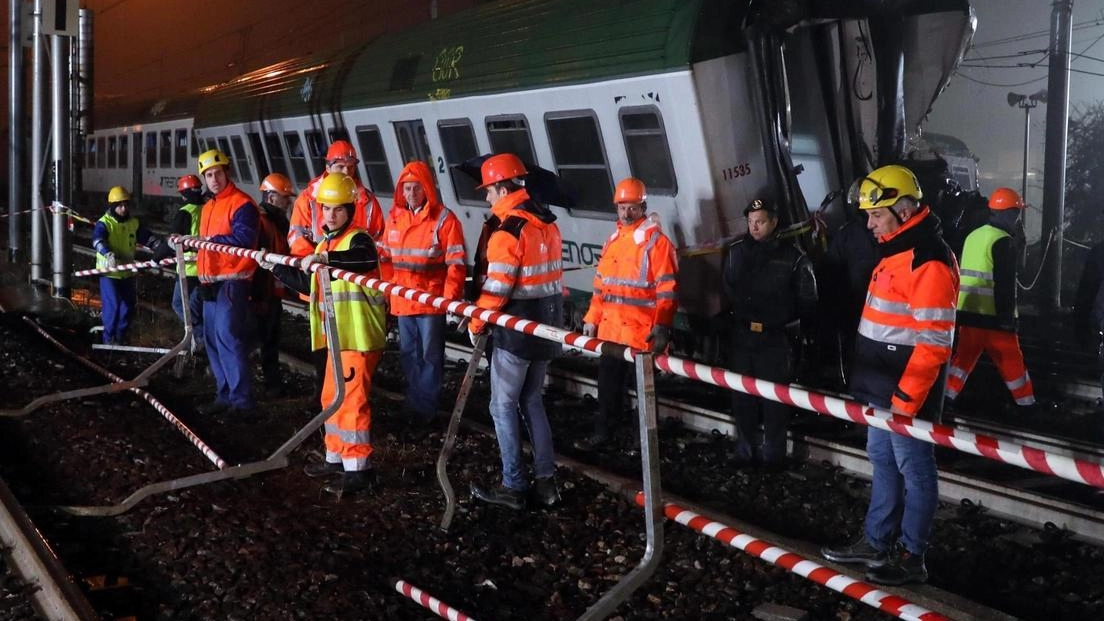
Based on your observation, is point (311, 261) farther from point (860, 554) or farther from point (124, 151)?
point (124, 151)

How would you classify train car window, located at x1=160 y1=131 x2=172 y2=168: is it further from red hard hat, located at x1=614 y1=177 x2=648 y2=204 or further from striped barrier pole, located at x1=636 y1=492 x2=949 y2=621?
striped barrier pole, located at x1=636 y1=492 x2=949 y2=621

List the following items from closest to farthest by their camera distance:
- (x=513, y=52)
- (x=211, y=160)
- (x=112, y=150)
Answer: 1. (x=211, y=160)
2. (x=513, y=52)
3. (x=112, y=150)

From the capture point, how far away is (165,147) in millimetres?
22328

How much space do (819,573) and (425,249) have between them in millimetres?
4478

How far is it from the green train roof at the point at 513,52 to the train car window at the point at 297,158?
0.35 meters

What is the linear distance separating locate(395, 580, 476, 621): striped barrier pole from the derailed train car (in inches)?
176

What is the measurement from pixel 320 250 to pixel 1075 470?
4.20 metres

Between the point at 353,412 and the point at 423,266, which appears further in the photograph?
the point at 423,266

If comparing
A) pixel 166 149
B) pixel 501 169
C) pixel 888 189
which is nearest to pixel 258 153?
pixel 166 149

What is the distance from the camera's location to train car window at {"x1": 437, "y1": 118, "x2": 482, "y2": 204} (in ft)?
34.7

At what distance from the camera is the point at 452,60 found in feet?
35.6

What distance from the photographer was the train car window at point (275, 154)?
15.3 m

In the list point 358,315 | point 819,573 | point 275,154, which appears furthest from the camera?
point 275,154

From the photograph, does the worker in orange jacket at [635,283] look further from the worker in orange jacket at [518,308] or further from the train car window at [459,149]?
the train car window at [459,149]
